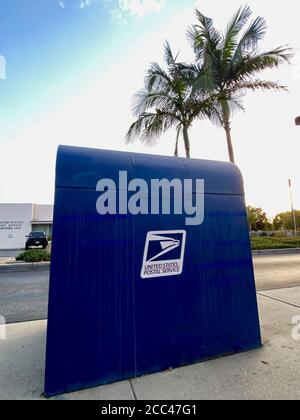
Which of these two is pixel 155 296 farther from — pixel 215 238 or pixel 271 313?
pixel 271 313

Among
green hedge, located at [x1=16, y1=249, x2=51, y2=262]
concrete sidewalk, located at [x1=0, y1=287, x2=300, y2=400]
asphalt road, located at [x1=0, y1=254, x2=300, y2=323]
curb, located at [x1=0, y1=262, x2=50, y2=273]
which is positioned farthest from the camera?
green hedge, located at [x1=16, y1=249, x2=51, y2=262]

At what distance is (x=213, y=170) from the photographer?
315 centimetres

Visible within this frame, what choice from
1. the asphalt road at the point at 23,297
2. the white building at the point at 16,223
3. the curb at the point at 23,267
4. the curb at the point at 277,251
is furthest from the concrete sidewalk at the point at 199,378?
the white building at the point at 16,223

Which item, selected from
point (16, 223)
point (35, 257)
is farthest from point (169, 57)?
point (16, 223)

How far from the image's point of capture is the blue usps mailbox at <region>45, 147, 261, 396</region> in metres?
2.33

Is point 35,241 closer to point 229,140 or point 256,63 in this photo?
point 229,140

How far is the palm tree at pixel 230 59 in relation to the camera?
416 inches

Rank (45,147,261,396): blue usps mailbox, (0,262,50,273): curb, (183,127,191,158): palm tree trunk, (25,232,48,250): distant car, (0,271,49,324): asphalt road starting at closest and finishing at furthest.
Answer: (45,147,261,396): blue usps mailbox → (0,271,49,324): asphalt road → (0,262,50,273): curb → (183,127,191,158): palm tree trunk → (25,232,48,250): distant car

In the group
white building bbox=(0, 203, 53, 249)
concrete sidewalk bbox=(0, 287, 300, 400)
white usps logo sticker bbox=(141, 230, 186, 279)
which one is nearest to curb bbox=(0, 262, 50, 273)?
concrete sidewalk bbox=(0, 287, 300, 400)

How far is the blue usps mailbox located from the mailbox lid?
0.01 metres

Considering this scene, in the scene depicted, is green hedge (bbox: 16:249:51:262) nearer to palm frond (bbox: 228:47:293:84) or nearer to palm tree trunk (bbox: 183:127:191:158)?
palm tree trunk (bbox: 183:127:191:158)

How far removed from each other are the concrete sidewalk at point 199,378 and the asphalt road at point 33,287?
1.39 metres

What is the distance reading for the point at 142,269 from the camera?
2605 millimetres

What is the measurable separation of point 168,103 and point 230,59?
3.26 m
